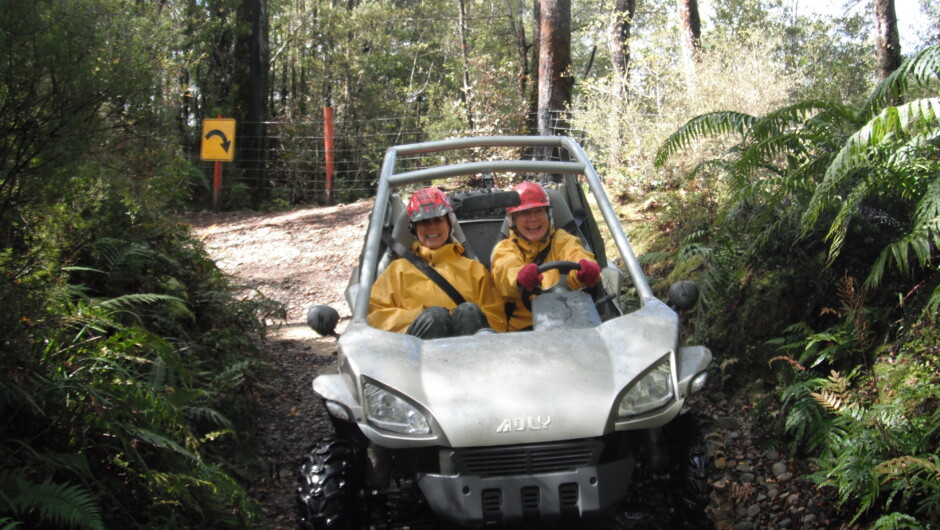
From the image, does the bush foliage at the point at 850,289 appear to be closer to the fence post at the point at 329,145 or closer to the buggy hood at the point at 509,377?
the buggy hood at the point at 509,377

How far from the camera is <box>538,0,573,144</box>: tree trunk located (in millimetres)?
12812

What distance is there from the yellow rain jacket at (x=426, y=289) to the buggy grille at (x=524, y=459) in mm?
1427

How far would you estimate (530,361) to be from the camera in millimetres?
3465

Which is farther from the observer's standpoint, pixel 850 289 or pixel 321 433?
pixel 321 433

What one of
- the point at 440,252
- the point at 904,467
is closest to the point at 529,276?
the point at 440,252

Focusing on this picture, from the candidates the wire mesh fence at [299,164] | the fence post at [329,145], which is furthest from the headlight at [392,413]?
the fence post at [329,145]

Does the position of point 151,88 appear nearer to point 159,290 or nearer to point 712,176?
point 159,290

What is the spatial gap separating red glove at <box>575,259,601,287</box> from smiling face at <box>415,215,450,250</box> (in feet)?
3.36

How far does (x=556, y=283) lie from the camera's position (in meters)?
4.71

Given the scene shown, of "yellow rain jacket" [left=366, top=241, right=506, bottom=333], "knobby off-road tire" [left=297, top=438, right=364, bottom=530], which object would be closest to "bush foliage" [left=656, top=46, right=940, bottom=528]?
"yellow rain jacket" [left=366, top=241, right=506, bottom=333]

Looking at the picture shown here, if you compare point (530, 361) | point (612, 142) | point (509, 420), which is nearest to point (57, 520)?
point (509, 420)

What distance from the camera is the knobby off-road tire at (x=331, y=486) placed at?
11.3 feet

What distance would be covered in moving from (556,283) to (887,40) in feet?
26.6

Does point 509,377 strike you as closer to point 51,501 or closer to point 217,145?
point 51,501
